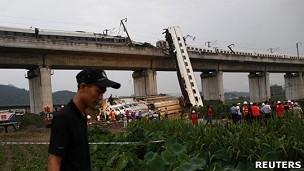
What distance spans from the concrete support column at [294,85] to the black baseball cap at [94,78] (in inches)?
3519

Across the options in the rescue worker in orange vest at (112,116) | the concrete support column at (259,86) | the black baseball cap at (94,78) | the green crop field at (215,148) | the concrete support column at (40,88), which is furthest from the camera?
the concrete support column at (259,86)

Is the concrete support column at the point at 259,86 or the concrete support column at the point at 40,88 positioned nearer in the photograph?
the concrete support column at the point at 40,88

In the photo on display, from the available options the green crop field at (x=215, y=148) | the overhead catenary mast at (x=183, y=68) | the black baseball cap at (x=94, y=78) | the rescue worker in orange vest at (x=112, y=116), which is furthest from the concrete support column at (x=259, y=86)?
the black baseball cap at (x=94, y=78)

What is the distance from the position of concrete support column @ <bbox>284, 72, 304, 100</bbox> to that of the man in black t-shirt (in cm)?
8938

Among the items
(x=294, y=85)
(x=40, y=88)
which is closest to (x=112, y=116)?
(x=40, y=88)

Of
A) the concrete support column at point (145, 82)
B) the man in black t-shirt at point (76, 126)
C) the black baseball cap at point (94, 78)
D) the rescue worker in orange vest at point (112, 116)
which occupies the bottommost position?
the rescue worker in orange vest at point (112, 116)

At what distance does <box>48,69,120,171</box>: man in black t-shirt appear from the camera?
13.0ft

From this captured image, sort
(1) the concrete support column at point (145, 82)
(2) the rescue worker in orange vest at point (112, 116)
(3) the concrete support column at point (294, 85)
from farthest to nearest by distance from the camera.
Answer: (3) the concrete support column at point (294, 85)
(1) the concrete support column at point (145, 82)
(2) the rescue worker in orange vest at point (112, 116)

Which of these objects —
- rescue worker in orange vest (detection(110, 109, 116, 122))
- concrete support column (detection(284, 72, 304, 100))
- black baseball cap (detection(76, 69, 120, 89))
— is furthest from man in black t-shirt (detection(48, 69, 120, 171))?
concrete support column (detection(284, 72, 304, 100))

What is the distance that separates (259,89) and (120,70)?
34.2 metres

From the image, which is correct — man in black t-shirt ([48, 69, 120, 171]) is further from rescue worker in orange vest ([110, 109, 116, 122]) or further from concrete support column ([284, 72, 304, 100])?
concrete support column ([284, 72, 304, 100])

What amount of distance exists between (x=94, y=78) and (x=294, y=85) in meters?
91.7

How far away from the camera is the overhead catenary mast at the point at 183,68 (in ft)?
162

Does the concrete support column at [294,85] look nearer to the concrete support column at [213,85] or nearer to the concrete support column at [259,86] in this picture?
the concrete support column at [259,86]
